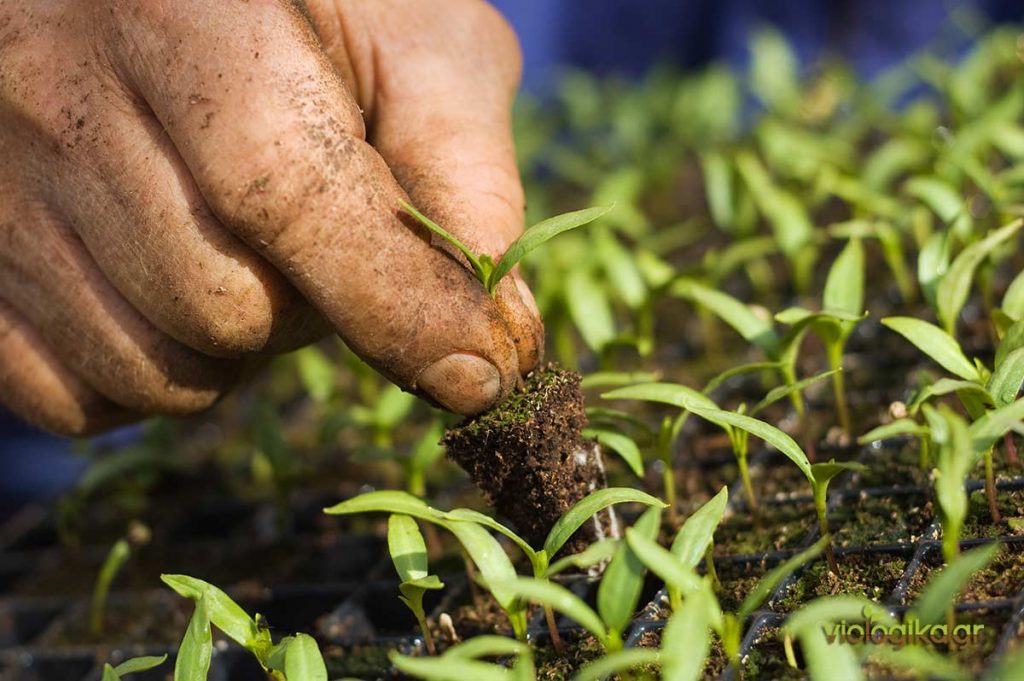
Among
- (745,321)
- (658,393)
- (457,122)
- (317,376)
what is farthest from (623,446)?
(317,376)

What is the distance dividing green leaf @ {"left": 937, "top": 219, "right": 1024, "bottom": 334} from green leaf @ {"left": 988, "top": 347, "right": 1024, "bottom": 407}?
0.31 metres

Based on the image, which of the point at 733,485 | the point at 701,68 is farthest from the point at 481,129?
the point at 701,68

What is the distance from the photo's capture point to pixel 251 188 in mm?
1246

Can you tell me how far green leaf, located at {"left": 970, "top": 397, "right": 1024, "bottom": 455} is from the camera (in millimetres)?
1168

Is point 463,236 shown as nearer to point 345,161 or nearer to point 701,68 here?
point 345,161

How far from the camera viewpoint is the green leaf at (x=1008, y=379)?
4.31 feet

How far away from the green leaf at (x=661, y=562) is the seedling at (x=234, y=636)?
0.39 metres

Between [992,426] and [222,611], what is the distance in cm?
99

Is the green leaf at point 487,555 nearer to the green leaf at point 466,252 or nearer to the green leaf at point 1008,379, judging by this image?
the green leaf at point 466,252

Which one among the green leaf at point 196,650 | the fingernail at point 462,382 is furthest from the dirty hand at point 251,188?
the green leaf at point 196,650

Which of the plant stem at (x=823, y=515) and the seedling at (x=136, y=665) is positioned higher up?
the plant stem at (x=823, y=515)

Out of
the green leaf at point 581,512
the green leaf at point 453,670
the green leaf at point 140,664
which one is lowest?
the green leaf at point 140,664

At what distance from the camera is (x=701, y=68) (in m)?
4.89

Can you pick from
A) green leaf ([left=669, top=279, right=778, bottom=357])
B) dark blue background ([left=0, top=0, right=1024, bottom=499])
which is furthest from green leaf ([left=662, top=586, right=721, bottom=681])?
Answer: dark blue background ([left=0, top=0, right=1024, bottom=499])
